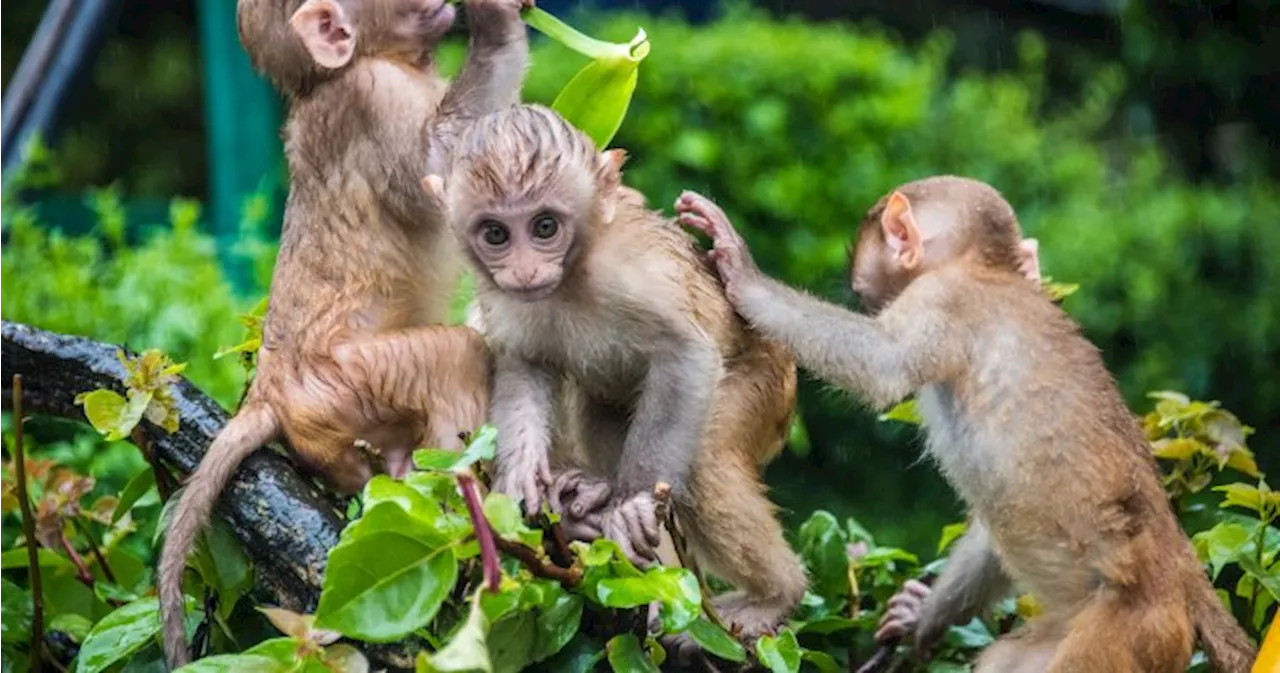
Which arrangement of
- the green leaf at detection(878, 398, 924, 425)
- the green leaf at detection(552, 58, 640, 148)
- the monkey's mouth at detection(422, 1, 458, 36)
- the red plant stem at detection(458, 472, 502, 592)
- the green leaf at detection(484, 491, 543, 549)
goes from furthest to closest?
the monkey's mouth at detection(422, 1, 458, 36) < the green leaf at detection(878, 398, 924, 425) < the green leaf at detection(552, 58, 640, 148) < the green leaf at detection(484, 491, 543, 549) < the red plant stem at detection(458, 472, 502, 592)

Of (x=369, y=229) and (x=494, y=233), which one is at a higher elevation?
(x=494, y=233)

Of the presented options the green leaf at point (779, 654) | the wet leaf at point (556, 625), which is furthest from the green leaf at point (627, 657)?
the green leaf at point (779, 654)

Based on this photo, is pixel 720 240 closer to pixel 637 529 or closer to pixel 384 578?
pixel 637 529

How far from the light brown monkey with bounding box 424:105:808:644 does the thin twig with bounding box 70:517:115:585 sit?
0.90 metres

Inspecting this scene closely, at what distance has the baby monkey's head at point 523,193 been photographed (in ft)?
10.4

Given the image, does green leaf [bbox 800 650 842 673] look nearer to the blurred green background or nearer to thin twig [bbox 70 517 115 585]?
thin twig [bbox 70 517 115 585]

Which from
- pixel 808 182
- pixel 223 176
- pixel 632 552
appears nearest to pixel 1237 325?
pixel 808 182

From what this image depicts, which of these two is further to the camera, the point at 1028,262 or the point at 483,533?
the point at 1028,262

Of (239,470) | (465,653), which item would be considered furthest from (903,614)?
(465,653)

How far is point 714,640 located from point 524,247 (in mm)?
829

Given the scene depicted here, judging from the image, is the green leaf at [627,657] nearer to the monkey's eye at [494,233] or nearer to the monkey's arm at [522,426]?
the monkey's arm at [522,426]

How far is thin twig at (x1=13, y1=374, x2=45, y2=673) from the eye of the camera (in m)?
3.03

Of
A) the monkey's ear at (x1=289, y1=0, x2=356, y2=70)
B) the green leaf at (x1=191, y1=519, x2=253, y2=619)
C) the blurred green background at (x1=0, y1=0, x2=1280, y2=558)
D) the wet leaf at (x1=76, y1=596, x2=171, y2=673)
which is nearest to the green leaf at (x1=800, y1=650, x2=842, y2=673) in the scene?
the green leaf at (x1=191, y1=519, x2=253, y2=619)

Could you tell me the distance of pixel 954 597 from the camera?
3604 mm
